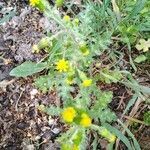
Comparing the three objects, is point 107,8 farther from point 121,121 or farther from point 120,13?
point 121,121

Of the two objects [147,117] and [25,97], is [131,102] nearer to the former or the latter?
[147,117]

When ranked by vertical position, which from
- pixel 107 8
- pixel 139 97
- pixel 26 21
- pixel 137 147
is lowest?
pixel 137 147

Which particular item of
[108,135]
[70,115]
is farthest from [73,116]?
[108,135]

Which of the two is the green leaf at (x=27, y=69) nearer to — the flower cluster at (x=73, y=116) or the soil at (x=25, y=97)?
the soil at (x=25, y=97)

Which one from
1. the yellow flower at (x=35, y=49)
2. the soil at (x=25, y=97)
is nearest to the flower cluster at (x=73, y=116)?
the soil at (x=25, y=97)

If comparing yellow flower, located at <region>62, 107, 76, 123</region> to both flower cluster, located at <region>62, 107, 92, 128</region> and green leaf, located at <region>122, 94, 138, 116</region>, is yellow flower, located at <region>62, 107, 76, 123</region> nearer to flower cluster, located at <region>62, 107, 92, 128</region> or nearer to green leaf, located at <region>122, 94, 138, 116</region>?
flower cluster, located at <region>62, 107, 92, 128</region>

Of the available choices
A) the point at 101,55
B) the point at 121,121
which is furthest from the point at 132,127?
the point at 101,55
